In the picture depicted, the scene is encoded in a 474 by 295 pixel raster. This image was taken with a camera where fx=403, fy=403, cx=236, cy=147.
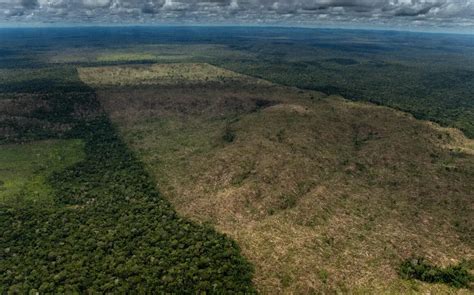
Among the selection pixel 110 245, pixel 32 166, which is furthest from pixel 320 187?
pixel 32 166

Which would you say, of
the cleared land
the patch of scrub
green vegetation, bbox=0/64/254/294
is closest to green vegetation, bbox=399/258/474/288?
the cleared land

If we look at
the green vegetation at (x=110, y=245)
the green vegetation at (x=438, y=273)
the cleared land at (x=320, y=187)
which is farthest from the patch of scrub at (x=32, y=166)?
the green vegetation at (x=438, y=273)

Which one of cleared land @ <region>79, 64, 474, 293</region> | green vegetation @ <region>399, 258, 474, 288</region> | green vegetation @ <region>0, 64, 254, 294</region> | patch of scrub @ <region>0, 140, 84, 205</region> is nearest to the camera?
green vegetation @ <region>0, 64, 254, 294</region>

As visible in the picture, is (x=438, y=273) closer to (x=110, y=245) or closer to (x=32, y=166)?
(x=110, y=245)

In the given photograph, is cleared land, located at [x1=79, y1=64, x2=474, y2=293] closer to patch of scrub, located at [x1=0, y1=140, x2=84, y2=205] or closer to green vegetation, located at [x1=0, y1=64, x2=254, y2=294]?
green vegetation, located at [x1=0, y1=64, x2=254, y2=294]

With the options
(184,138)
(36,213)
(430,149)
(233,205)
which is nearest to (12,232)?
(36,213)

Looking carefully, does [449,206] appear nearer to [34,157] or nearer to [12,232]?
[12,232]
